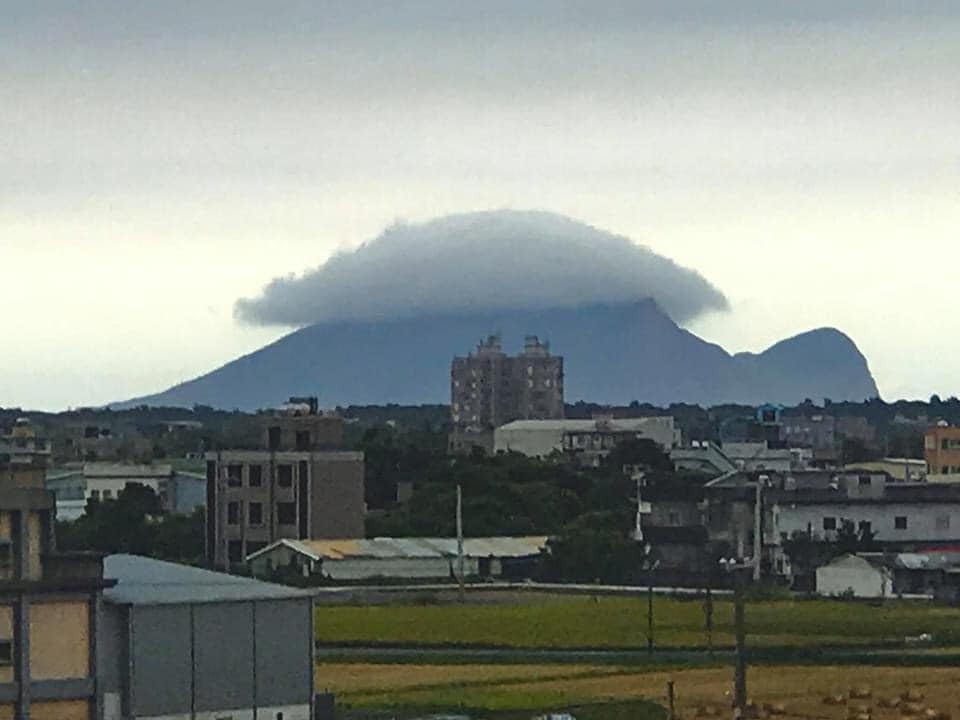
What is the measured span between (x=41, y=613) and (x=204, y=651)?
2.89 meters

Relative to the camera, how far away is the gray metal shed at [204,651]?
32656 millimetres

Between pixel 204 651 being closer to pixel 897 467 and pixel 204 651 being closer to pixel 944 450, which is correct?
pixel 944 450

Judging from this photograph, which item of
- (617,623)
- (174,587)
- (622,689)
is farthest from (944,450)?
(174,587)

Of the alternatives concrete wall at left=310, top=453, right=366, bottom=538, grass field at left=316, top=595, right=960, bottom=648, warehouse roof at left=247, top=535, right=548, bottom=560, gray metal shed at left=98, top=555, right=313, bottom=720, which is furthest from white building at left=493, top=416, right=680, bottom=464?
→ gray metal shed at left=98, top=555, right=313, bottom=720

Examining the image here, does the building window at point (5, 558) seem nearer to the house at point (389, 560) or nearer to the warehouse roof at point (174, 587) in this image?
the warehouse roof at point (174, 587)

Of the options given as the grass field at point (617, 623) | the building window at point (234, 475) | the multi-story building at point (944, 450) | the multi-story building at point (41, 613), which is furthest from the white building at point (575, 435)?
the multi-story building at point (41, 613)

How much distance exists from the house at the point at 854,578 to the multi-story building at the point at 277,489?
19.7 metres

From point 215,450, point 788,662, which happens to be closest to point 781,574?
point 215,450

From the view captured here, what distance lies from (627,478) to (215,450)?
1911cm

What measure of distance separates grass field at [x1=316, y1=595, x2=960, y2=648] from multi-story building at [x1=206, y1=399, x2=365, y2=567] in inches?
746

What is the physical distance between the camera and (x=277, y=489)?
277ft

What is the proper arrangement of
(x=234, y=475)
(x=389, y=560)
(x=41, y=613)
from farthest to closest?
(x=234, y=475) < (x=389, y=560) < (x=41, y=613)

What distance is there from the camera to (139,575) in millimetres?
35812

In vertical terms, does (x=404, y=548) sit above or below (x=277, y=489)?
below
